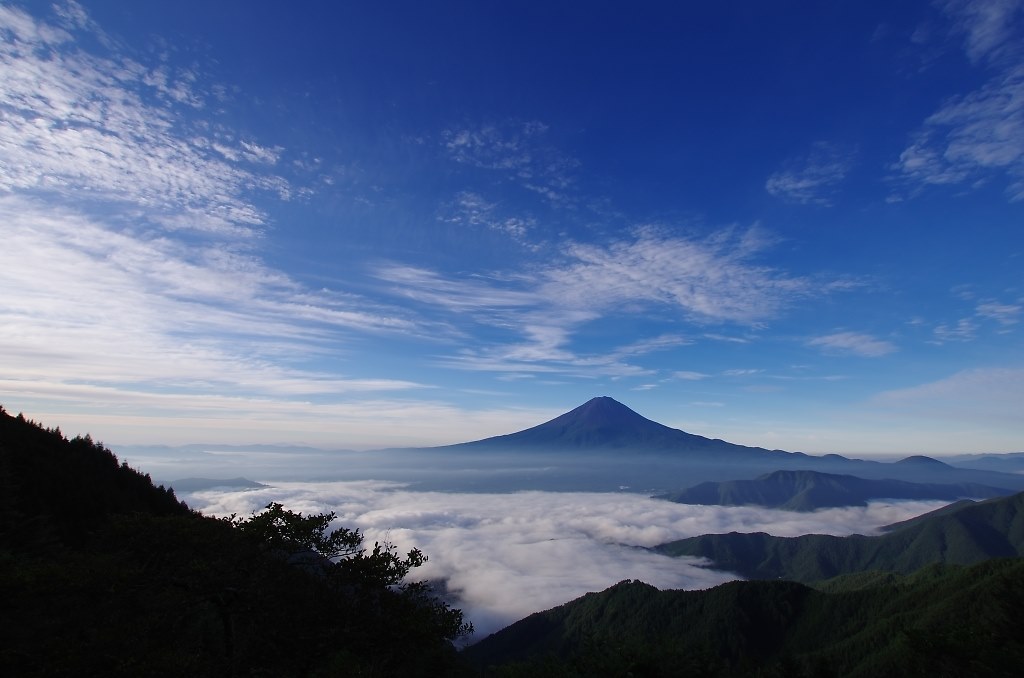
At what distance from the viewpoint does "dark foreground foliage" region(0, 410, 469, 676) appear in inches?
488

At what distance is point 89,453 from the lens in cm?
5469

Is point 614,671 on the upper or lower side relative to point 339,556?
lower

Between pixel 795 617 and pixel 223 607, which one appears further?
pixel 795 617

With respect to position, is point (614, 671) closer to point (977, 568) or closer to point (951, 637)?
point (951, 637)

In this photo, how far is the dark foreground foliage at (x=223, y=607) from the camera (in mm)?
12398

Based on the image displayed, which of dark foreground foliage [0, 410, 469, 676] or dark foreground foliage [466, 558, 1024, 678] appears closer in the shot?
dark foreground foliage [0, 410, 469, 676]

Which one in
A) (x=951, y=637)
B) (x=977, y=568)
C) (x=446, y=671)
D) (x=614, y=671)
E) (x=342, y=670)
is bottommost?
(x=977, y=568)

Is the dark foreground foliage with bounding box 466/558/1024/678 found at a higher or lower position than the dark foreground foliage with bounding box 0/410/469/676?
lower

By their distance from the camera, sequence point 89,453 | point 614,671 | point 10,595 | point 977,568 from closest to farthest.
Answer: point 10,595 < point 614,671 < point 89,453 < point 977,568

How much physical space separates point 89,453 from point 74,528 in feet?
70.1

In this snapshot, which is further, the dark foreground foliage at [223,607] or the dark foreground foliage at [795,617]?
the dark foreground foliage at [795,617]

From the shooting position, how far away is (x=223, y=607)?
14.4 meters

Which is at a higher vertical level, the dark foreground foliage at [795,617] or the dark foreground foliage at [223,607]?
the dark foreground foliage at [223,607]

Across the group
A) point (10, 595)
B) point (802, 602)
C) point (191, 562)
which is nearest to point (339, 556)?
point (191, 562)
